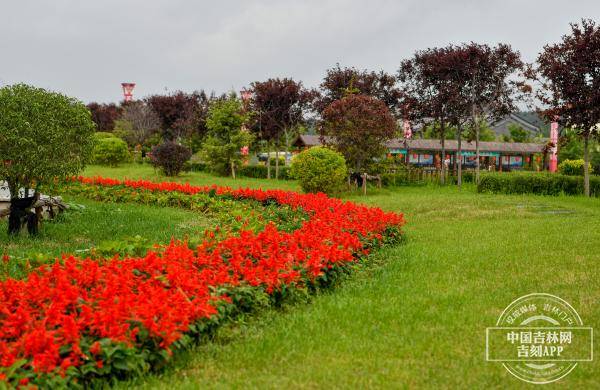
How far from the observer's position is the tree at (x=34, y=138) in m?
9.46

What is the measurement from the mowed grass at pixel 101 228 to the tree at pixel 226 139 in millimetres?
16697

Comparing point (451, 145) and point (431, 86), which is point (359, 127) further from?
point (451, 145)

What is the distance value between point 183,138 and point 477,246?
113 ft

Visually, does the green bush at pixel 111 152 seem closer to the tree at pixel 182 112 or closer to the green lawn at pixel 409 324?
the tree at pixel 182 112

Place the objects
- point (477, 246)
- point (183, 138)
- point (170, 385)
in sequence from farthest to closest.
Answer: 1. point (183, 138)
2. point (477, 246)
3. point (170, 385)

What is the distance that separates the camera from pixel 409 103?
27.9 m

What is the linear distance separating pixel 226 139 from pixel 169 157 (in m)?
4.65

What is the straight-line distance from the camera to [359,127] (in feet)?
74.2

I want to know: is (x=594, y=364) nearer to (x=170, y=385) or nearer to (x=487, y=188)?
(x=170, y=385)

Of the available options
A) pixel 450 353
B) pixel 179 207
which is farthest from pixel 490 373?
pixel 179 207

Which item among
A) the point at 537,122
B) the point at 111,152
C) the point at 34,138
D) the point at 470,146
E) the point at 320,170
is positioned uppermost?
the point at 537,122
